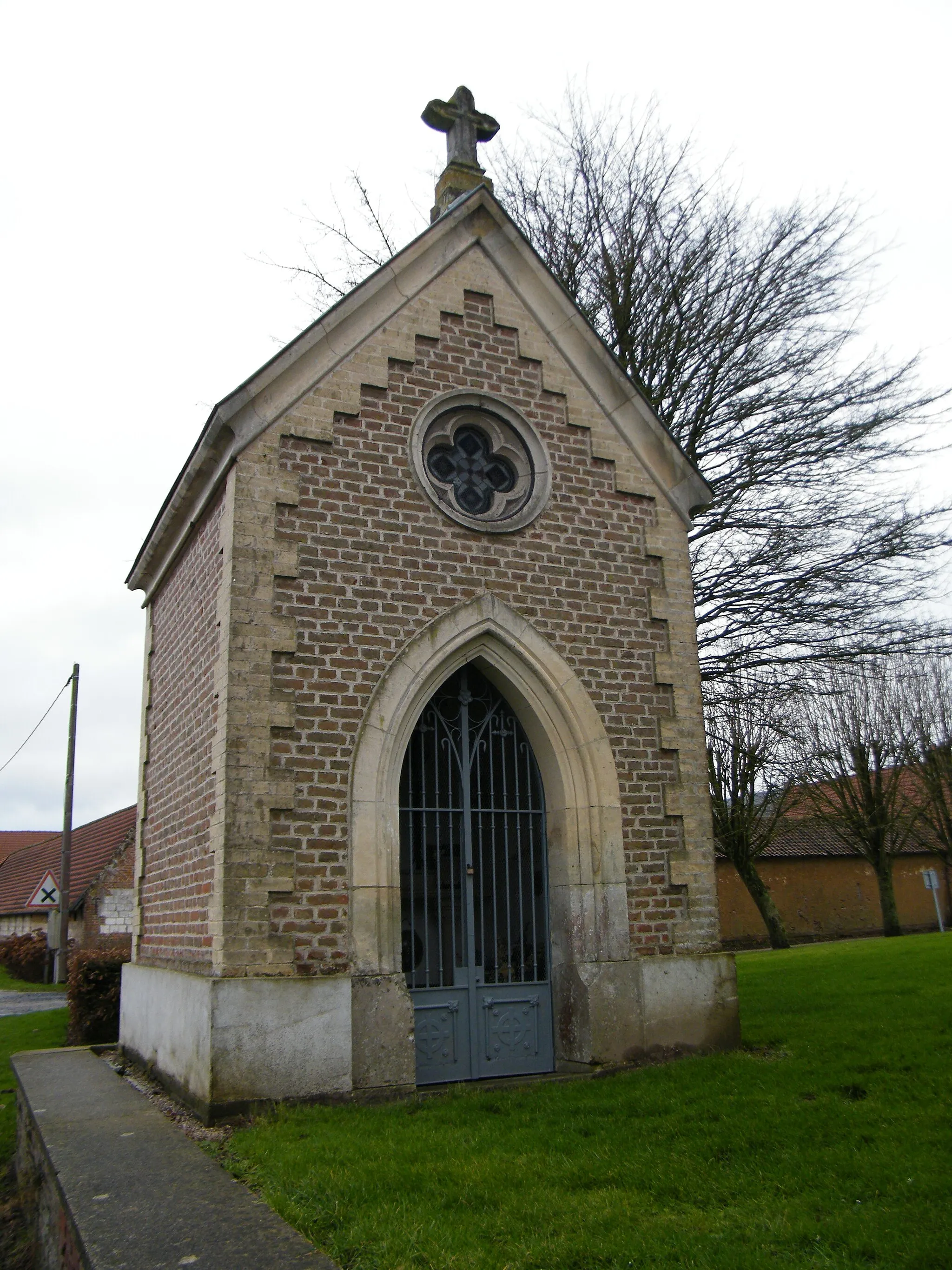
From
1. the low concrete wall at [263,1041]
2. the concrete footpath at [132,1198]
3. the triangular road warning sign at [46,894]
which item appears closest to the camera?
the concrete footpath at [132,1198]

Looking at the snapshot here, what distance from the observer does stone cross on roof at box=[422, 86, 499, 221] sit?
10328 millimetres

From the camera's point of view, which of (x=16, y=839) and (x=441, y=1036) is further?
(x=16, y=839)

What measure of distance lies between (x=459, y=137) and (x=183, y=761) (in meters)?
6.79

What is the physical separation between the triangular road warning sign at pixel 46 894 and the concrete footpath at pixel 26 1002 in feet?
5.85

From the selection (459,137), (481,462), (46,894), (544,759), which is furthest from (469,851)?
(46,894)

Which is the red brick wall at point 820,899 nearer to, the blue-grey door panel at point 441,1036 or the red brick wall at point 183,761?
the red brick wall at point 183,761

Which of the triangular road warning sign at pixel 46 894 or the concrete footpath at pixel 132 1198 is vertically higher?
the triangular road warning sign at pixel 46 894

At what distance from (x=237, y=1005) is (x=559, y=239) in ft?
39.7

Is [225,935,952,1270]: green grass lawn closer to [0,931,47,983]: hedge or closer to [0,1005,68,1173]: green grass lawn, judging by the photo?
[0,1005,68,1173]: green grass lawn

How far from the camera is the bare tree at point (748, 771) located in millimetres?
13469

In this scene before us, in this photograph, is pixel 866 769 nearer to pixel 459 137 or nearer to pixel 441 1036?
pixel 459 137

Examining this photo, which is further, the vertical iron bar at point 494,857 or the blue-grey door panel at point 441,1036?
the vertical iron bar at point 494,857

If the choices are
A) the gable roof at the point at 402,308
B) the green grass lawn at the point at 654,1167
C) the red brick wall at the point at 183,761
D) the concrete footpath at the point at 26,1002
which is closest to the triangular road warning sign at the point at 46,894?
the concrete footpath at the point at 26,1002

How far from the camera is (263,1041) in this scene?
22.7 ft
